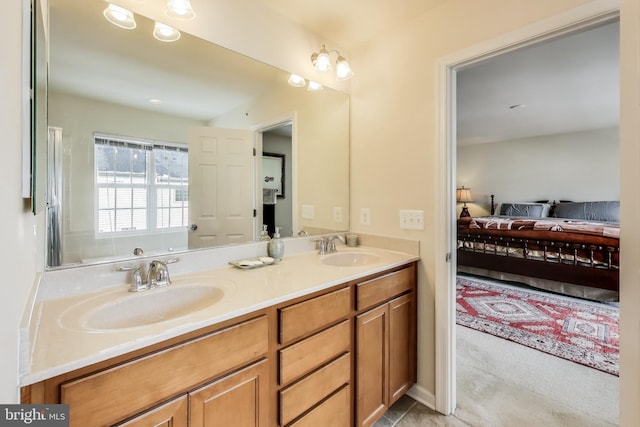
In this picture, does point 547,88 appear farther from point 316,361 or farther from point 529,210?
point 316,361

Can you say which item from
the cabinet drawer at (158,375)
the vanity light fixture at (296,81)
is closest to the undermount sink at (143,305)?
the cabinet drawer at (158,375)

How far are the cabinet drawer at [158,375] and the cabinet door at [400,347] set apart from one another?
859mm

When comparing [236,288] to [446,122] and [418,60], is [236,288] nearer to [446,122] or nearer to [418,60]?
[446,122]

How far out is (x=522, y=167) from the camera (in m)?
5.82

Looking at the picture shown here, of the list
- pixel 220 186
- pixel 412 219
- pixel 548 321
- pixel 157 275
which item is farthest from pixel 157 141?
pixel 548 321

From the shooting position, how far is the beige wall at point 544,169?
5008mm

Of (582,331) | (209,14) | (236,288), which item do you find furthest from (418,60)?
(582,331)

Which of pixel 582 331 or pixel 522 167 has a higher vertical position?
pixel 522 167

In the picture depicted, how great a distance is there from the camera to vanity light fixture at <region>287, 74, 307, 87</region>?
1.86 metres

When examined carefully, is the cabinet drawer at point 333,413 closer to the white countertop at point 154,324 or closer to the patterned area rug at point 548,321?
the white countertop at point 154,324

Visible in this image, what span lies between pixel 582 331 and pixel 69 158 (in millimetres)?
3810

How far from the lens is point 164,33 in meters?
1.36

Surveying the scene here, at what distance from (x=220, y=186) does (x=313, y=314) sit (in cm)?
88

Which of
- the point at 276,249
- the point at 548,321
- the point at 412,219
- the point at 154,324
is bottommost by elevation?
the point at 548,321
